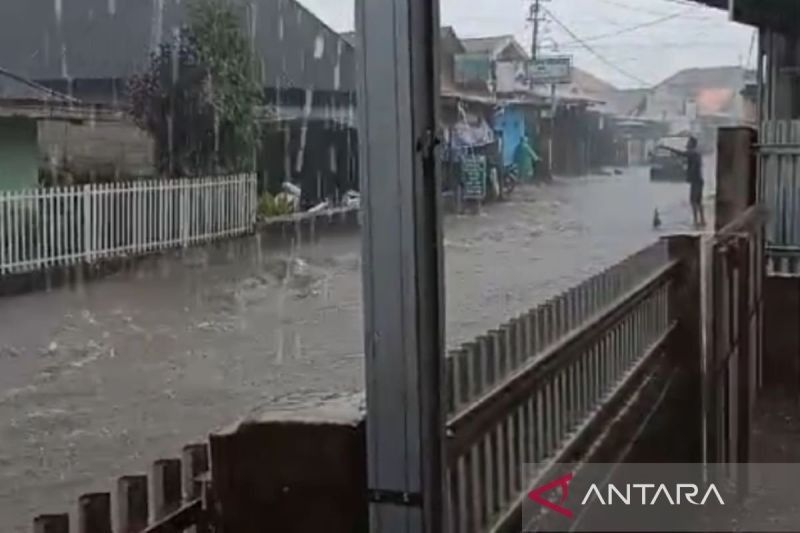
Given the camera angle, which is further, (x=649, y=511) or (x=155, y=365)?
(x=155, y=365)

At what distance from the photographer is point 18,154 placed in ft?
5.70

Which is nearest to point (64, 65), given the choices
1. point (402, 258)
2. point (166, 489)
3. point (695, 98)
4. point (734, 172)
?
point (166, 489)

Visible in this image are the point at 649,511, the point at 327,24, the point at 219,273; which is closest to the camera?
the point at 649,511

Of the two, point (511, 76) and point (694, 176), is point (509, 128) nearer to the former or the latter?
point (511, 76)

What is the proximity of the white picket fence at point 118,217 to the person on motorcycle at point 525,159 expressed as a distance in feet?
1.32

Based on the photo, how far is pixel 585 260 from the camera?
1.52 m

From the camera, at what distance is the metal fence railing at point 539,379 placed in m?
1.26

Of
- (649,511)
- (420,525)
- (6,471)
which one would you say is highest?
(649,511)

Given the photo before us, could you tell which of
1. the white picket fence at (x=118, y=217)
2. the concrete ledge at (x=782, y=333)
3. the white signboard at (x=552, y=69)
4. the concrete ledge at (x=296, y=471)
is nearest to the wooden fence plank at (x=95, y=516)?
the concrete ledge at (x=296, y=471)

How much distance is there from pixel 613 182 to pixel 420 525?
0.49 meters

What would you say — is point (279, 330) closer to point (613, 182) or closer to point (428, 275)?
point (613, 182)

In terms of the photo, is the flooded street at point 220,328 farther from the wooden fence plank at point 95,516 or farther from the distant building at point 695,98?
the wooden fence plank at point 95,516

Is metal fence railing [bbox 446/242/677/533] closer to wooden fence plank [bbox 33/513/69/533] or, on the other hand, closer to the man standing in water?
the man standing in water

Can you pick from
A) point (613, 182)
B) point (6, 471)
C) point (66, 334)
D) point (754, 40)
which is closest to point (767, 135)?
point (754, 40)
